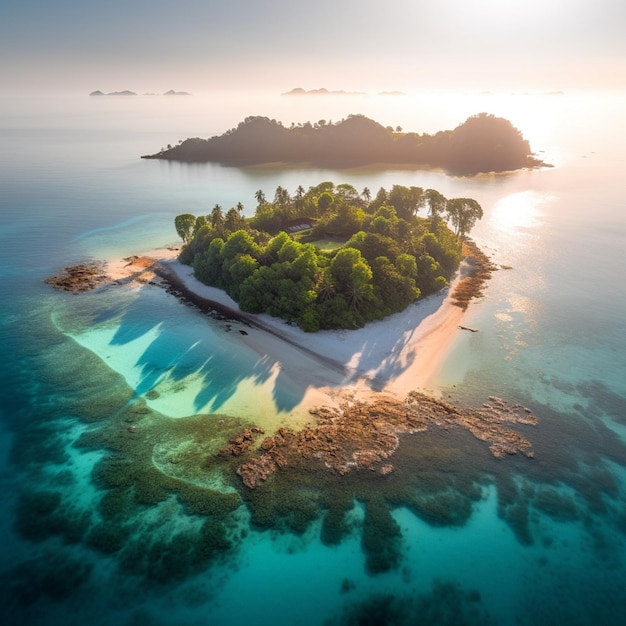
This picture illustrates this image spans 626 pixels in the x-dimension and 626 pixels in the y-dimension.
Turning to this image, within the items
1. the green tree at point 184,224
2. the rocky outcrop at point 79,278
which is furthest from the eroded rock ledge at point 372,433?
the green tree at point 184,224

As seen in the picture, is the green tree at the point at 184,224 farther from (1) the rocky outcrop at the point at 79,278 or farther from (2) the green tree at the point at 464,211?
(2) the green tree at the point at 464,211

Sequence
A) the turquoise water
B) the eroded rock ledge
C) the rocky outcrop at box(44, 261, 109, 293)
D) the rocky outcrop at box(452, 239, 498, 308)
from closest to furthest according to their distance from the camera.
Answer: the turquoise water → the eroded rock ledge → the rocky outcrop at box(452, 239, 498, 308) → the rocky outcrop at box(44, 261, 109, 293)

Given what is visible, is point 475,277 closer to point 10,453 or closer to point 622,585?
point 622,585

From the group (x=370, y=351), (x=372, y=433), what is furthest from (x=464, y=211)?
(x=372, y=433)

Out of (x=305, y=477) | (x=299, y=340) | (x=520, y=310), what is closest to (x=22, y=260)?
(x=299, y=340)

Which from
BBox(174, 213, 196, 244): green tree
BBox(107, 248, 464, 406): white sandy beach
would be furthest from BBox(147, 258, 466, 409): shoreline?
BBox(174, 213, 196, 244): green tree

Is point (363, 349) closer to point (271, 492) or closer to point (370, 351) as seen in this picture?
point (370, 351)

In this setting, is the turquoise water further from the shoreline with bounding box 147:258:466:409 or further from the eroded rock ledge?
the shoreline with bounding box 147:258:466:409
